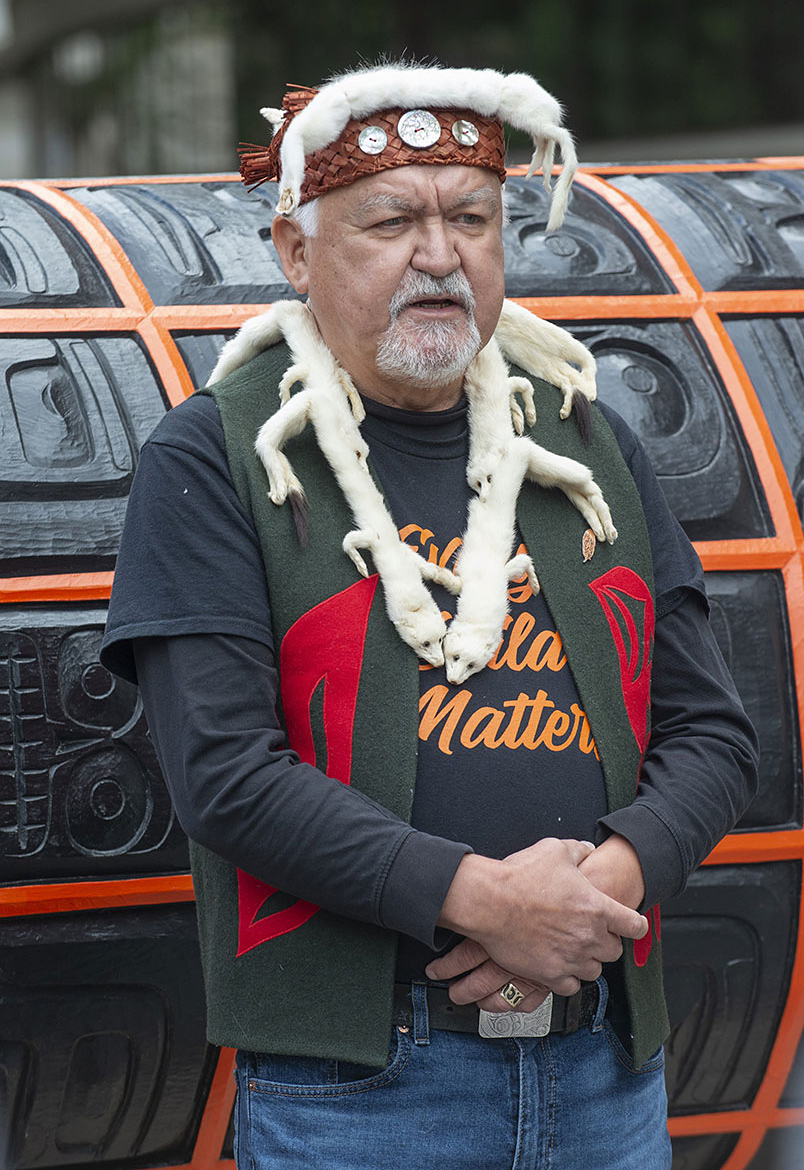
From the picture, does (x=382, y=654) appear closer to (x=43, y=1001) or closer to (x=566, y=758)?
(x=566, y=758)

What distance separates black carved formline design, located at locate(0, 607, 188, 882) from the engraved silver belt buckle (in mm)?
781

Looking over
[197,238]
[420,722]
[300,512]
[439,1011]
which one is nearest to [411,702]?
[420,722]

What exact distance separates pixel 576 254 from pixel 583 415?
0.88m

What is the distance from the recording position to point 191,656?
5.35 ft

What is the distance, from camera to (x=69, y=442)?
7.72ft

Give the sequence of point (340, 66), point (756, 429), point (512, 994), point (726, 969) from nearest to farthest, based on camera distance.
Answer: point (512, 994), point (726, 969), point (756, 429), point (340, 66)

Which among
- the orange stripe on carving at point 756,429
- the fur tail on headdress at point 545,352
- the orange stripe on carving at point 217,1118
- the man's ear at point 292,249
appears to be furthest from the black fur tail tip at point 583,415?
the orange stripe on carving at point 217,1118

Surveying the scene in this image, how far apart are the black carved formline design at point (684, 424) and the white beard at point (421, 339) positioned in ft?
2.66

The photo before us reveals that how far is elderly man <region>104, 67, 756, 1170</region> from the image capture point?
1624 millimetres

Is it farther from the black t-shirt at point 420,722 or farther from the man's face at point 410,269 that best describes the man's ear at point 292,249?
the black t-shirt at point 420,722

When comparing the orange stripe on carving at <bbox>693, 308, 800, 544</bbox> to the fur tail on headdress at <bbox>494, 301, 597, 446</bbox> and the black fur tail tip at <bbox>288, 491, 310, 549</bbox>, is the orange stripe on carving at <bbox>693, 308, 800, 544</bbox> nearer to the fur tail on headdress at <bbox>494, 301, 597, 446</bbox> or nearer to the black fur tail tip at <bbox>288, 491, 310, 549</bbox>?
the fur tail on headdress at <bbox>494, 301, 597, 446</bbox>

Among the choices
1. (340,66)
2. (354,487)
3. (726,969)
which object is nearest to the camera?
(354,487)

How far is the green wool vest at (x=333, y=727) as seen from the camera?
66.0 inches

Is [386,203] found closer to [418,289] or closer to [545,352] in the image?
[418,289]
